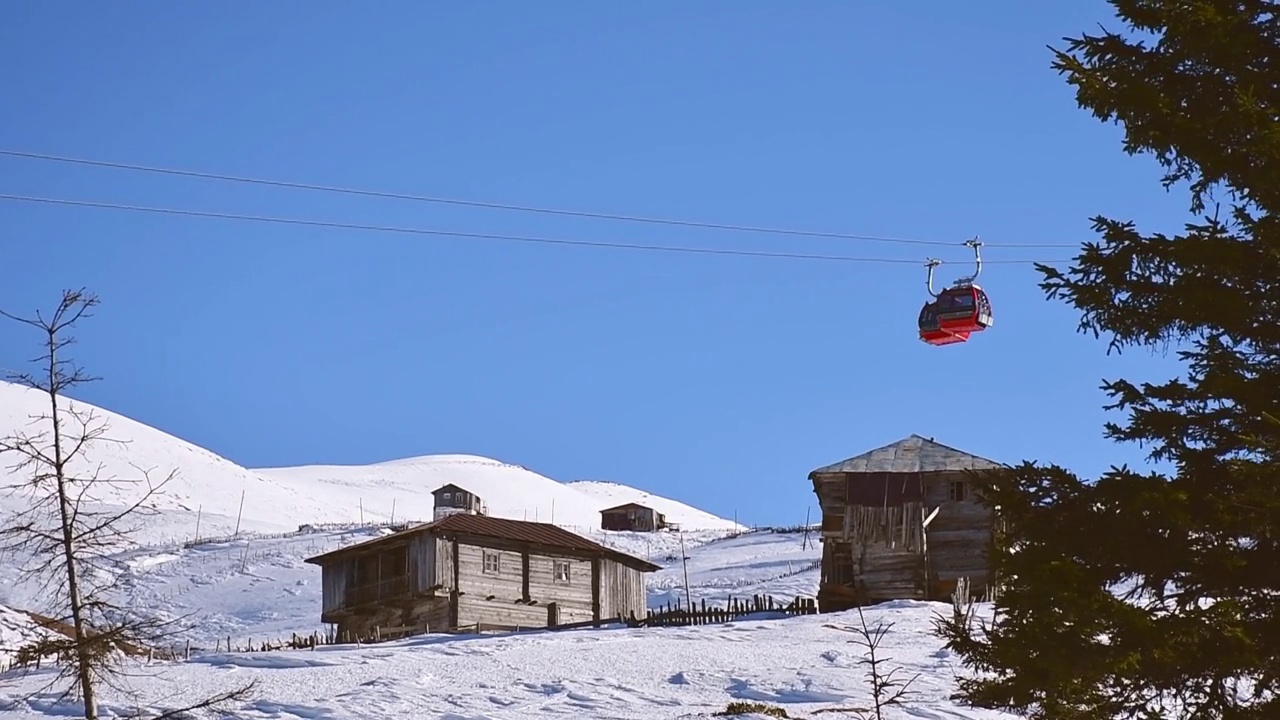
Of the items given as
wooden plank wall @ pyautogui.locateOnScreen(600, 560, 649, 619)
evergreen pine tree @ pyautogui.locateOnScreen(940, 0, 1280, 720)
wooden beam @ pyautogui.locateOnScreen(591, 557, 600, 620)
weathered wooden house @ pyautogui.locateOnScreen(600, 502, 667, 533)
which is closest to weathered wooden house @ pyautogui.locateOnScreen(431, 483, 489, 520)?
weathered wooden house @ pyautogui.locateOnScreen(600, 502, 667, 533)

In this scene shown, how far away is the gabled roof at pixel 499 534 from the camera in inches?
2096

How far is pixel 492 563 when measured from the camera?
54312mm

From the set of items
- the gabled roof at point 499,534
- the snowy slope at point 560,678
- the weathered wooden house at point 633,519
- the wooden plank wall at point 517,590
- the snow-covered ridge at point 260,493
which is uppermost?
the snow-covered ridge at point 260,493

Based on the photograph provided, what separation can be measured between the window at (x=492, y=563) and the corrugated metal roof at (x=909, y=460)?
39.6 ft

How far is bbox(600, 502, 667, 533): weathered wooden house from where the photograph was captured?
110938 millimetres

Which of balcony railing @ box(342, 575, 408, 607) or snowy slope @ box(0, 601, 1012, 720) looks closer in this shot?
snowy slope @ box(0, 601, 1012, 720)

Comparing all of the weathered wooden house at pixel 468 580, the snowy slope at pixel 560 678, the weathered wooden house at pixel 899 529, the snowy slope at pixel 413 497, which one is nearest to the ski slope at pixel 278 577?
the weathered wooden house at pixel 468 580

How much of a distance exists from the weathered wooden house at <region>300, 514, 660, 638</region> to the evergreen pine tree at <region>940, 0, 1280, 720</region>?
1614 inches

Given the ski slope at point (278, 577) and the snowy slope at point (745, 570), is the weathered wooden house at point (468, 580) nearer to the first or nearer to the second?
the snowy slope at point (745, 570)

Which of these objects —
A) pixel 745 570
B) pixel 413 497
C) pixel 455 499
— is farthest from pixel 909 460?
pixel 413 497

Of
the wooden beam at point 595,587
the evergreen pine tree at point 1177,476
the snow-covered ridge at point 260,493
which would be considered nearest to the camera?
the evergreen pine tree at point 1177,476

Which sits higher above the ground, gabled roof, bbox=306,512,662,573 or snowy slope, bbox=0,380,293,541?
snowy slope, bbox=0,380,293,541

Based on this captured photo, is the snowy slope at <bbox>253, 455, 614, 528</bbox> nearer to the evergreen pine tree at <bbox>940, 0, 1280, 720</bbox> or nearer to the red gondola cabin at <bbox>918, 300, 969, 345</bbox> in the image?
the red gondola cabin at <bbox>918, 300, 969, 345</bbox>

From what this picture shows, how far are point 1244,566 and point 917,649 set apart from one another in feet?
75.0
